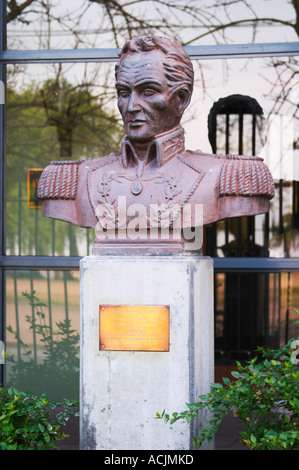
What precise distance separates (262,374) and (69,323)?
257 centimetres

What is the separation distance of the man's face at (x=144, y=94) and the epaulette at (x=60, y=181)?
1.59 ft

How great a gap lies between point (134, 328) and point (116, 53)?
2.76 m

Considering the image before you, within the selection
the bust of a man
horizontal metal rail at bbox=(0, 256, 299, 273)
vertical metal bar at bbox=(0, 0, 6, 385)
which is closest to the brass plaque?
the bust of a man

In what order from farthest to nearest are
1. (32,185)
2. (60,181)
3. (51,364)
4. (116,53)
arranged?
(32,185)
(51,364)
(116,53)
(60,181)

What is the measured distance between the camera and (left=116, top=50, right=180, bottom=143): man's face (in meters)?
Result: 4.07

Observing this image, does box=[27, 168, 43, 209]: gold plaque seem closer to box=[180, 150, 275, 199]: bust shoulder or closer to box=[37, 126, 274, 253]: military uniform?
box=[37, 126, 274, 253]: military uniform

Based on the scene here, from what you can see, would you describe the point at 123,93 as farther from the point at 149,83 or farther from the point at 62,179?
the point at 62,179

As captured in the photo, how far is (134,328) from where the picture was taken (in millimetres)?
4020

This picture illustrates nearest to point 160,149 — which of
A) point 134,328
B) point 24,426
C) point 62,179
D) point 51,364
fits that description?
point 62,179

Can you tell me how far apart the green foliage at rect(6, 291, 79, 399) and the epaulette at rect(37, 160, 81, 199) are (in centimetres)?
201

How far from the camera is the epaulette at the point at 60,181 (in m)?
4.37

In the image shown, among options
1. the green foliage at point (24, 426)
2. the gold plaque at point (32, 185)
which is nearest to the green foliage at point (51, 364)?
the gold plaque at point (32, 185)
